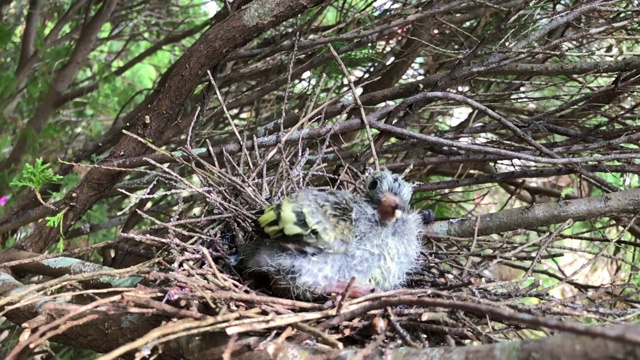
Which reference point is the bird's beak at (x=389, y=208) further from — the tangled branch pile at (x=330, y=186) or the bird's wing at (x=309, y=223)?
the tangled branch pile at (x=330, y=186)

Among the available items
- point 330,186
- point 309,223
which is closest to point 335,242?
point 309,223

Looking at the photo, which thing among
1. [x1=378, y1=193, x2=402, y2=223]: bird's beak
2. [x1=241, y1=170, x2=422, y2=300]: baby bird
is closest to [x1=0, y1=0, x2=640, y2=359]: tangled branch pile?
[x1=241, y1=170, x2=422, y2=300]: baby bird

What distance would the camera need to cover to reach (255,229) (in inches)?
67.0

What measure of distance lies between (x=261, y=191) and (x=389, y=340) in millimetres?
782

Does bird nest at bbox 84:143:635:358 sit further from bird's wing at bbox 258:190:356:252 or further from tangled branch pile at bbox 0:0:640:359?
bird's wing at bbox 258:190:356:252

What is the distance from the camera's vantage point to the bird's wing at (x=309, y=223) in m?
1.49

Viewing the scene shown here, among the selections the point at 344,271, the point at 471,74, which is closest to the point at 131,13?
the point at 471,74

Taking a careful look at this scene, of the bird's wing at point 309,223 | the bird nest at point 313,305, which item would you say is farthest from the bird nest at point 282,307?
the bird's wing at point 309,223

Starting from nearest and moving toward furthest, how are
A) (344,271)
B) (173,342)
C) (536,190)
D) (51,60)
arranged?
(173,342) → (344,271) → (536,190) → (51,60)

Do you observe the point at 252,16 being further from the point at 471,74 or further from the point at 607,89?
the point at 607,89

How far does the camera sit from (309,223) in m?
1.49

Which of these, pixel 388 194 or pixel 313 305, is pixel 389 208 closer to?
pixel 388 194

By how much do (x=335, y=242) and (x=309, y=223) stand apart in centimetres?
10

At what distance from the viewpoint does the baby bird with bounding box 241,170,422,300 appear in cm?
151
